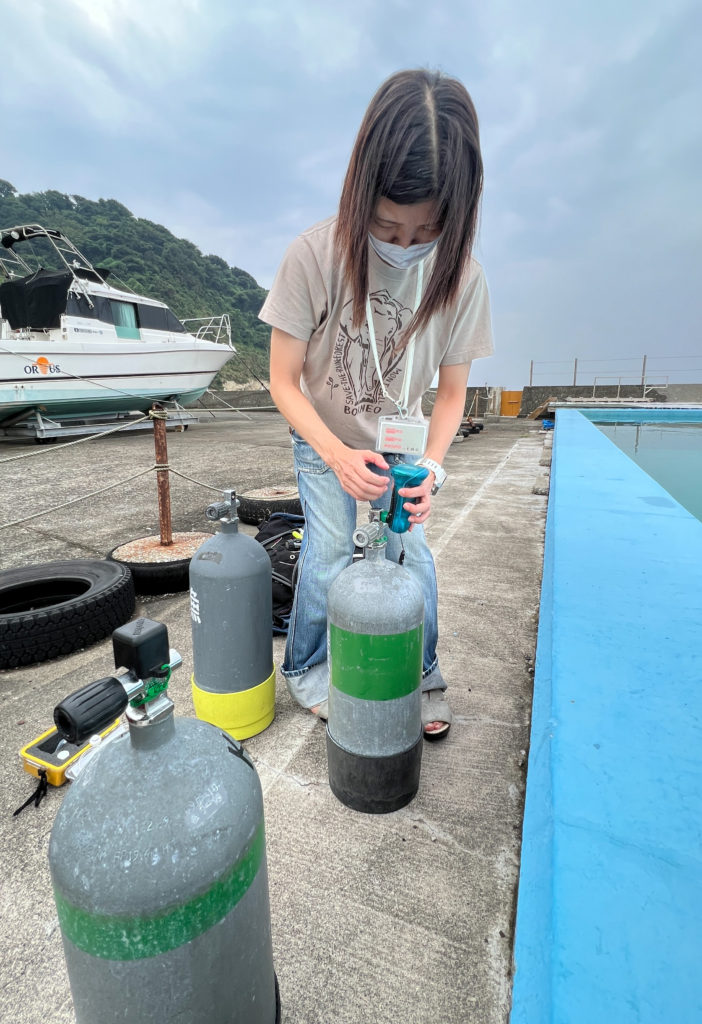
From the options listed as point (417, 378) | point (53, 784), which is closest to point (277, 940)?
point (53, 784)

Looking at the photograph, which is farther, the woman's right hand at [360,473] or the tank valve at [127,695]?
the woman's right hand at [360,473]

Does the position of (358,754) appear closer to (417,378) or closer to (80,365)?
(417,378)

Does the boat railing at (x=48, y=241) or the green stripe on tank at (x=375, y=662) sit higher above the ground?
the boat railing at (x=48, y=241)

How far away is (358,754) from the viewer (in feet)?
4.69

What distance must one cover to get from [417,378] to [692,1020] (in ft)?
5.39

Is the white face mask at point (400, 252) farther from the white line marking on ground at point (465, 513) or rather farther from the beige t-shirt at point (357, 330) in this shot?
the white line marking on ground at point (465, 513)

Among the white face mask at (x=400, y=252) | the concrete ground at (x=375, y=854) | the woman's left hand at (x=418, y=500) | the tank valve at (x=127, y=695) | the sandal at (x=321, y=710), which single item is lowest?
the concrete ground at (x=375, y=854)

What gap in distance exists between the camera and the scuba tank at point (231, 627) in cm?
Result: 169

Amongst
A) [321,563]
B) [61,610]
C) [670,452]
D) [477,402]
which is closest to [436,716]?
[321,563]

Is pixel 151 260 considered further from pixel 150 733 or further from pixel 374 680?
pixel 150 733

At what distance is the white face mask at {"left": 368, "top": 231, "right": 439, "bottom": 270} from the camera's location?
Result: 1509 mm

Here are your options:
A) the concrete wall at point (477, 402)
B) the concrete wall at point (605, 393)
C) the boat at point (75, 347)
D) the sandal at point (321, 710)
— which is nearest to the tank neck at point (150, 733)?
the sandal at point (321, 710)

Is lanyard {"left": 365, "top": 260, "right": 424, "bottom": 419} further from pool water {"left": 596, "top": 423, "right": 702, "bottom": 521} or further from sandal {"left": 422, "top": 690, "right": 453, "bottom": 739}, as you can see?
pool water {"left": 596, "top": 423, "right": 702, "bottom": 521}

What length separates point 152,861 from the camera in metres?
0.67
